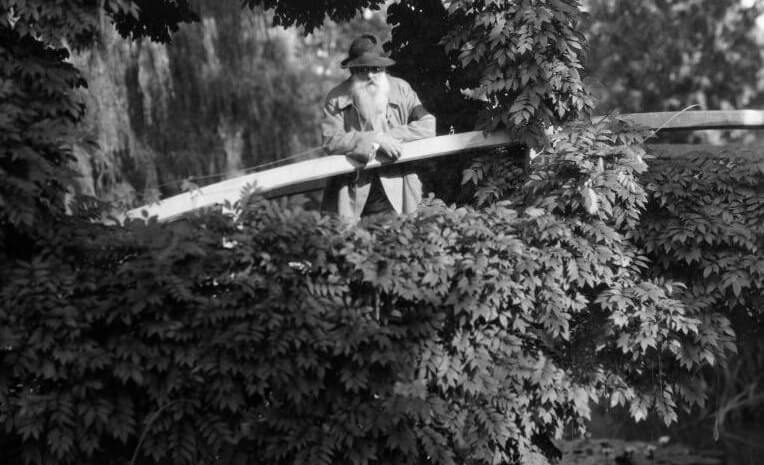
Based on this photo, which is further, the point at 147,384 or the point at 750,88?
the point at 750,88

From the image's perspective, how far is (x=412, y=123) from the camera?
23.9 feet

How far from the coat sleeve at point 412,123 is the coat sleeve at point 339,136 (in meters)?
0.29

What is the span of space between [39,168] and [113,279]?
71 cm

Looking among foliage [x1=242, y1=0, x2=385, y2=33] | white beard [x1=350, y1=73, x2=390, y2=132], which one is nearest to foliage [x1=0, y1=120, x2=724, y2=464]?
white beard [x1=350, y1=73, x2=390, y2=132]

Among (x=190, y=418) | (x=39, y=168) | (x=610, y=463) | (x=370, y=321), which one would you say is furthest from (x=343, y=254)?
(x=610, y=463)

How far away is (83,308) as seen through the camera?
216 inches

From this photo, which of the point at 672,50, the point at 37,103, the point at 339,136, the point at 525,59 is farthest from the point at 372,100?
the point at 672,50

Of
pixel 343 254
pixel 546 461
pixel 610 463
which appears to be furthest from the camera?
pixel 610 463

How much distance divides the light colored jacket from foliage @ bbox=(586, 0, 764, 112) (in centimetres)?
1065

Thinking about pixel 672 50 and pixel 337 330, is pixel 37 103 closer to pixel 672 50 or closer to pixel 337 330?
pixel 337 330

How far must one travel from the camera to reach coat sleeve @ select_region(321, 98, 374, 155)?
6.94 m

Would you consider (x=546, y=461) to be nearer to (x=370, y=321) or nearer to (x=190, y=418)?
(x=370, y=321)

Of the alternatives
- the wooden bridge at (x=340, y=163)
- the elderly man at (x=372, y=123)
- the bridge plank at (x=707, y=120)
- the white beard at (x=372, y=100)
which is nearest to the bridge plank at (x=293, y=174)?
the wooden bridge at (x=340, y=163)

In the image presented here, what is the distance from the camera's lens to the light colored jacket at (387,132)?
725cm
